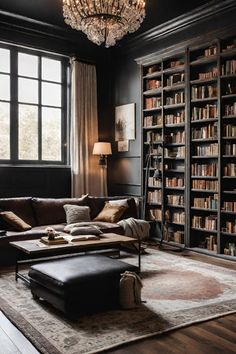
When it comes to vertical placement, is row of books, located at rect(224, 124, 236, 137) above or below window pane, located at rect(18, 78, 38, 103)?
below

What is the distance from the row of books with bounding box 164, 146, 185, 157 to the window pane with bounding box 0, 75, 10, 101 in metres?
2.85

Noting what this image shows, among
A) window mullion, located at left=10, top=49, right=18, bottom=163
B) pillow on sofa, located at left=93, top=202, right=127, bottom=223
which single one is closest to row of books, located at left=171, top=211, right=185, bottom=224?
pillow on sofa, located at left=93, top=202, right=127, bottom=223

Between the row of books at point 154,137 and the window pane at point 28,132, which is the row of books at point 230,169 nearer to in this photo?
the row of books at point 154,137

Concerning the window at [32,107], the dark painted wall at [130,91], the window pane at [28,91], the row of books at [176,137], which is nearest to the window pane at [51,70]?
the window at [32,107]

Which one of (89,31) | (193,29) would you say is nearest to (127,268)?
(89,31)

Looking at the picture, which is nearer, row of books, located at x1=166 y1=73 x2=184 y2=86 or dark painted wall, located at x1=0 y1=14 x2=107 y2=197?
row of books, located at x1=166 y1=73 x2=184 y2=86

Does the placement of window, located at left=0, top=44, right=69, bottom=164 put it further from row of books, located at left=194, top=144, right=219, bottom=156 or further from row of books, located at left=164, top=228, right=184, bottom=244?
row of books, located at left=194, top=144, right=219, bottom=156

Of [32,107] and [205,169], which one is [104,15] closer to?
[205,169]

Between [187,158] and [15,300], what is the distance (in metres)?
3.56

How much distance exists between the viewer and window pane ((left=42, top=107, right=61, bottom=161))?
7242 millimetres

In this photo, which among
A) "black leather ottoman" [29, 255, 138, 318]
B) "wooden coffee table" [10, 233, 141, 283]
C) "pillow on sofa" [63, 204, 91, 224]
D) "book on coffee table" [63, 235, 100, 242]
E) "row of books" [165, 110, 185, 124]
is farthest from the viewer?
"row of books" [165, 110, 185, 124]

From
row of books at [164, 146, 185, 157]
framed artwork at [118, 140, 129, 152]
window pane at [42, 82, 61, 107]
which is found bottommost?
row of books at [164, 146, 185, 157]

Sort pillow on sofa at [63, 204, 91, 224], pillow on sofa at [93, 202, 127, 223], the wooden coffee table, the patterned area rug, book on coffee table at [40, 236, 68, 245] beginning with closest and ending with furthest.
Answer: the patterned area rug < the wooden coffee table < book on coffee table at [40, 236, 68, 245] < pillow on sofa at [63, 204, 91, 224] < pillow on sofa at [93, 202, 127, 223]

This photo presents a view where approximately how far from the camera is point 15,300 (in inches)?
148
